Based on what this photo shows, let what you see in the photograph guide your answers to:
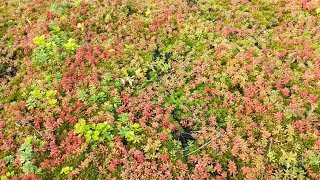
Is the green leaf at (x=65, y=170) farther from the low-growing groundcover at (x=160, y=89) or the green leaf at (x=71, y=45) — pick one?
the green leaf at (x=71, y=45)

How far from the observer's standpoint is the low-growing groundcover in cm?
805

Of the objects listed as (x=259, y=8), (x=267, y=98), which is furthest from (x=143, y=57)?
(x=259, y=8)

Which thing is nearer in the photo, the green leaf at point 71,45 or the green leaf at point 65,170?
the green leaf at point 65,170

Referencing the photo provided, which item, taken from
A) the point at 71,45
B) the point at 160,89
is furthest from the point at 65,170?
the point at 71,45

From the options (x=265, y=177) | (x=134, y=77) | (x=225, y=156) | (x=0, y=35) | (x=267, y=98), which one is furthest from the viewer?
(x=0, y=35)

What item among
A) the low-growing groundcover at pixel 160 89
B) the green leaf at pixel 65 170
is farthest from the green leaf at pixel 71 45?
the green leaf at pixel 65 170

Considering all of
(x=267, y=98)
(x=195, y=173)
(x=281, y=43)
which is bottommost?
(x=195, y=173)

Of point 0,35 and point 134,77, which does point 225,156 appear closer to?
point 134,77

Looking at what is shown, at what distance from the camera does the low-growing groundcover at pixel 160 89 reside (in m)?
8.05

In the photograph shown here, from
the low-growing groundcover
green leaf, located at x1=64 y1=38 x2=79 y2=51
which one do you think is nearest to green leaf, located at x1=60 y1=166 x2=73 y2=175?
the low-growing groundcover

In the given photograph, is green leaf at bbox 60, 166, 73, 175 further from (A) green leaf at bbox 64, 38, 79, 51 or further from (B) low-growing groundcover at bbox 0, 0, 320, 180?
(A) green leaf at bbox 64, 38, 79, 51

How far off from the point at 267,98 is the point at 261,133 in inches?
44.7

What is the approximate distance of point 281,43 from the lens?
10797mm

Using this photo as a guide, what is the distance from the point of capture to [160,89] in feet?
31.8
